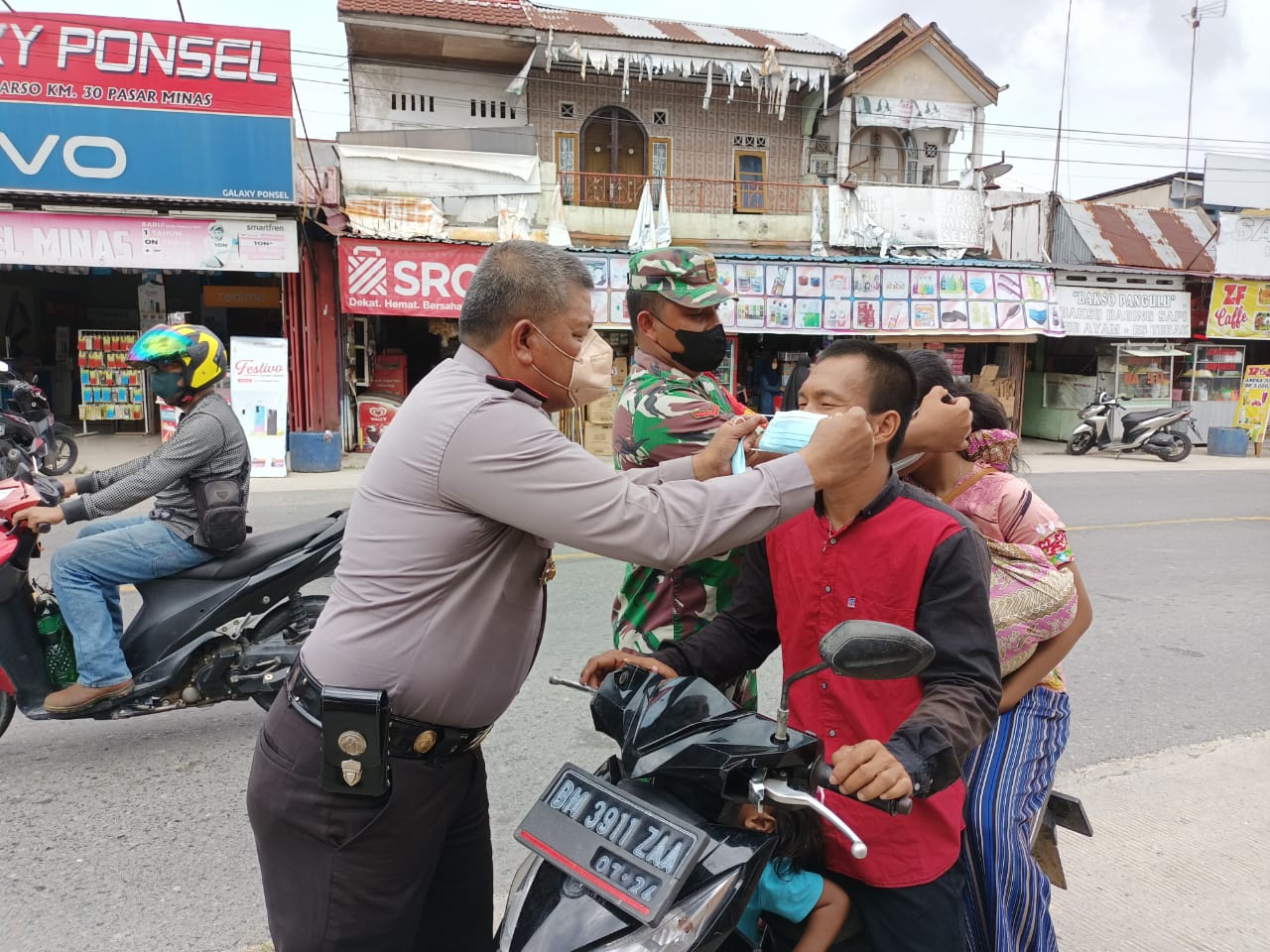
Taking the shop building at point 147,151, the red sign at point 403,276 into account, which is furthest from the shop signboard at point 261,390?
the red sign at point 403,276

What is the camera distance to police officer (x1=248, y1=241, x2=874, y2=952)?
165cm

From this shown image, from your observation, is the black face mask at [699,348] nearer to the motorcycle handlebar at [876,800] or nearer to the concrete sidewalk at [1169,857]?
the motorcycle handlebar at [876,800]

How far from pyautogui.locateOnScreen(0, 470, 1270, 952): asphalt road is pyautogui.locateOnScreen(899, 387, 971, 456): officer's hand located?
1.94 metres

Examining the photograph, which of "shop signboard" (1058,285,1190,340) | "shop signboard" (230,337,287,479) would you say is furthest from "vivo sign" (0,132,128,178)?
"shop signboard" (1058,285,1190,340)

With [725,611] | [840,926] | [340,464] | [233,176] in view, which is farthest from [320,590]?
[233,176]

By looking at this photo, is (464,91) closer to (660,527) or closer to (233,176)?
(233,176)

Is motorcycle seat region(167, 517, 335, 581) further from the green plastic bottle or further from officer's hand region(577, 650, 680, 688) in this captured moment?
officer's hand region(577, 650, 680, 688)

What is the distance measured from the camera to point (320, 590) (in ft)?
20.7

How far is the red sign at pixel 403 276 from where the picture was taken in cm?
1335

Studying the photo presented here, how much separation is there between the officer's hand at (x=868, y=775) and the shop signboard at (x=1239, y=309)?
20.1m

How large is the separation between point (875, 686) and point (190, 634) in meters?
3.11

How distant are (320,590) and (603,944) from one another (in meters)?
5.27

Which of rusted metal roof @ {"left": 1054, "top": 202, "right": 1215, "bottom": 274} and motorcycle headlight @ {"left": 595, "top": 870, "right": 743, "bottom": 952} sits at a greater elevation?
rusted metal roof @ {"left": 1054, "top": 202, "right": 1215, "bottom": 274}

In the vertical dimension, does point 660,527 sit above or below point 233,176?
below
